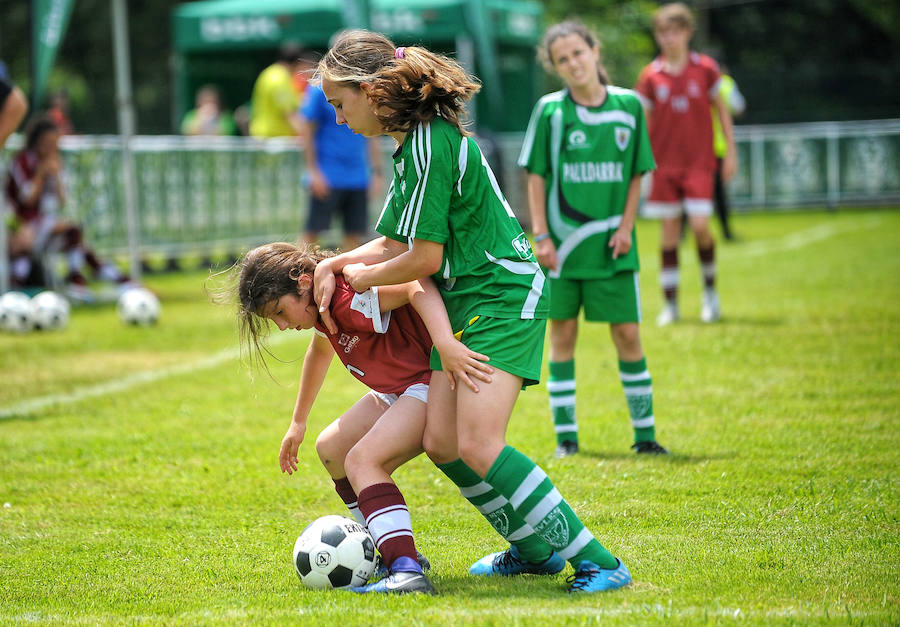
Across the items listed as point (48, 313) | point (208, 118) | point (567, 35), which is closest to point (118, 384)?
point (48, 313)

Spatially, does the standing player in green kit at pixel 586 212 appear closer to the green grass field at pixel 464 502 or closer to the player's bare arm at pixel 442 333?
the green grass field at pixel 464 502

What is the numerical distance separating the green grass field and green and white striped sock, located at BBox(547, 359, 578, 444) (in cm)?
13

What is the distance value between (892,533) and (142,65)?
116ft

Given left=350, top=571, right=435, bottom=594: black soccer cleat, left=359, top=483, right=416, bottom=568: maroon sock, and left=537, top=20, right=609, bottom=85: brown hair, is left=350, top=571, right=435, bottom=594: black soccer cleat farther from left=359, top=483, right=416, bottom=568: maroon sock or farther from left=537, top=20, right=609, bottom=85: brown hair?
left=537, top=20, right=609, bottom=85: brown hair

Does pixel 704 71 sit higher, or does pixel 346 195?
pixel 704 71

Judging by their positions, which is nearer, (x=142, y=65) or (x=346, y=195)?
(x=346, y=195)

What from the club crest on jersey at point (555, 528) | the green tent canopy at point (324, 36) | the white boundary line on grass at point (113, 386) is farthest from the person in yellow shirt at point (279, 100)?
the club crest on jersey at point (555, 528)

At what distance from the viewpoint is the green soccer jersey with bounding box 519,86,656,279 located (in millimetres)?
5602

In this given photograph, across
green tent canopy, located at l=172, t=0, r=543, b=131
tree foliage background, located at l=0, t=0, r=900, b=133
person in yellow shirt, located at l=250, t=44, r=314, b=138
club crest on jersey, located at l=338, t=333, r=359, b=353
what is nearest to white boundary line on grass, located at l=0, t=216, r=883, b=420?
club crest on jersey, located at l=338, t=333, r=359, b=353

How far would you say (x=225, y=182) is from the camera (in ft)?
48.8

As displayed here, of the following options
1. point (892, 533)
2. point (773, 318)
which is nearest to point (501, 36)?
point (773, 318)

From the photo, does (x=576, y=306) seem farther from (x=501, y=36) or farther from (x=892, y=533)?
(x=501, y=36)

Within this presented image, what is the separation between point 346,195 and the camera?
35.8 ft

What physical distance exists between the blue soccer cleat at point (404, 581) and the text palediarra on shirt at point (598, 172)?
2.52m
